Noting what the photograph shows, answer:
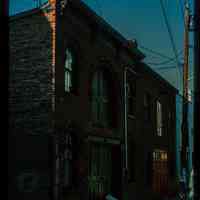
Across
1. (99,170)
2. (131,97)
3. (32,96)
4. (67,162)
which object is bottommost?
(99,170)

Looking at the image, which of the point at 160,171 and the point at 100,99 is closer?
the point at 100,99

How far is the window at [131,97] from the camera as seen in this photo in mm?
20877

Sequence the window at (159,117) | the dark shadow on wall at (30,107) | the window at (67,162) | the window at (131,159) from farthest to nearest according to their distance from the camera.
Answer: the window at (159,117), the window at (131,159), the window at (67,162), the dark shadow on wall at (30,107)

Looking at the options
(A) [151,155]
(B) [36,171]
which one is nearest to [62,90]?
(B) [36,171]

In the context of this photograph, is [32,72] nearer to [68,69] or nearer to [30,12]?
[68,69]

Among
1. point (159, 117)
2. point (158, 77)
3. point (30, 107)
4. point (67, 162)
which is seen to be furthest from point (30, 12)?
point (159, 117)

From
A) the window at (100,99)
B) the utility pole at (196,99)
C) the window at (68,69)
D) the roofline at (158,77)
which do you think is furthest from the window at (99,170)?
the utility pole at (196,99)

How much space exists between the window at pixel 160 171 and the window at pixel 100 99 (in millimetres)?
7544

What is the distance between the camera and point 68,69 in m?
14.4

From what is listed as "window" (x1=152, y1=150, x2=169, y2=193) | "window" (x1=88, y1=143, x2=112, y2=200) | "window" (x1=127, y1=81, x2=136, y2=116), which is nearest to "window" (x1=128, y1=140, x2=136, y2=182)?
"window" (x1=127, y1=81, x2=136, y2=116)

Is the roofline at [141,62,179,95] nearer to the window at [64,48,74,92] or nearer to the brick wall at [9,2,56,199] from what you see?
the window at [64,48,74,92]

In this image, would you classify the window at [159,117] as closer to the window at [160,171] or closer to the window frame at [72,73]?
the window at [160,171]

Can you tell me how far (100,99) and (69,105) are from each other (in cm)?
395

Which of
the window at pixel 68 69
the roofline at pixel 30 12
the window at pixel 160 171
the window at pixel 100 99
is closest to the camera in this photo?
the roofline at pixel 30 12
